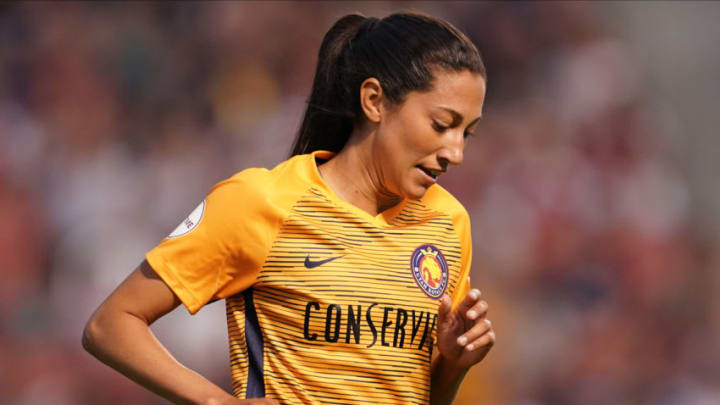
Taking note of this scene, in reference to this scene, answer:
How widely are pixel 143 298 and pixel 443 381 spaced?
88 centimetres

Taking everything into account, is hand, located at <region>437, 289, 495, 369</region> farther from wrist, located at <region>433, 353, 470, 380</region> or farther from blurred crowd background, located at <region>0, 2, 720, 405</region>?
blurred crowd background, located at <region>0, 2, 720, 405</region>

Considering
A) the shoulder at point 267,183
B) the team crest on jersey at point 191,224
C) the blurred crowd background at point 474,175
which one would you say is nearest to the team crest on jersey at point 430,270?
the shoulder at point 267,183

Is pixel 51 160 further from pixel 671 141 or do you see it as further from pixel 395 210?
pixel 671 141

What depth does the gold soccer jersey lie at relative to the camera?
236 cm

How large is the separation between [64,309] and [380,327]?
10.9ft

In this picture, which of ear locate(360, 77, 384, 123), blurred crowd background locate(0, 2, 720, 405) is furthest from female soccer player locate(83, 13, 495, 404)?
blurred crowd background locate(0, 2, 720, 405)

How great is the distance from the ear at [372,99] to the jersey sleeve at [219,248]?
1.33ft

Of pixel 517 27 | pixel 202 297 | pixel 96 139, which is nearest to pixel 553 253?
pixel 517 27

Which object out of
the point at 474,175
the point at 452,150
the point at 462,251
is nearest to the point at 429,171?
the point at 452,150

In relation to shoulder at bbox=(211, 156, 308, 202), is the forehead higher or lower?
higher

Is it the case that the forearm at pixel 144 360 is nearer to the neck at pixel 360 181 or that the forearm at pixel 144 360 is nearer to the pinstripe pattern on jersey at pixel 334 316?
the pinstripe pattern on jersey at pixel 334 316

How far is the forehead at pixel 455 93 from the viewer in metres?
2.46

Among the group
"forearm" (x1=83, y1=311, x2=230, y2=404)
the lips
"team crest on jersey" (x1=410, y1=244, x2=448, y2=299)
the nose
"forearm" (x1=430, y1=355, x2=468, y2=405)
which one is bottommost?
"forearm" (x1=430, y1=355, x2=468, y2=405)

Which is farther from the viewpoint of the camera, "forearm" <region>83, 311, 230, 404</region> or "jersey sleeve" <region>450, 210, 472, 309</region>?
"jersey sleeve" <region>450, 210, 472, 309</region>
